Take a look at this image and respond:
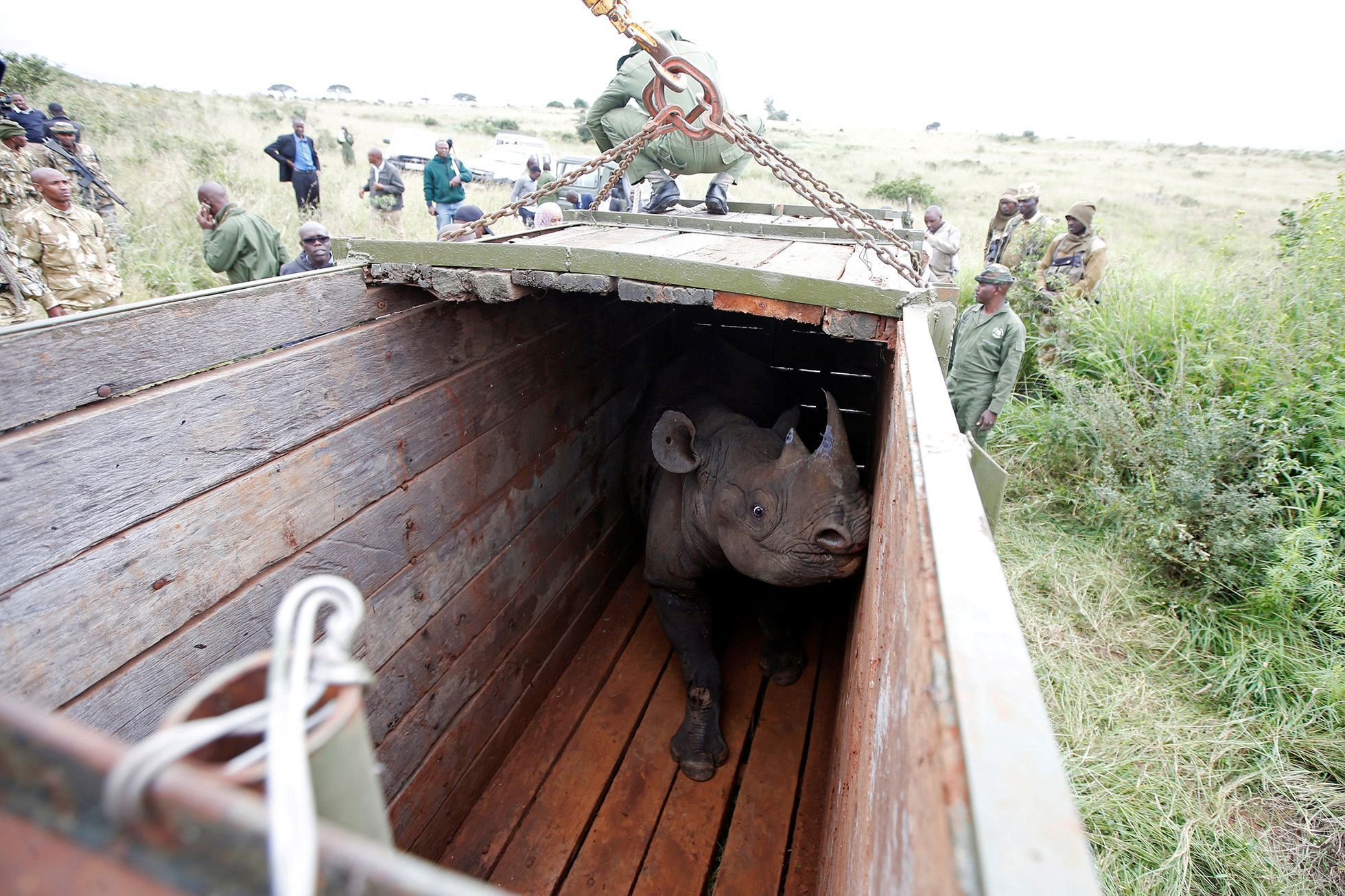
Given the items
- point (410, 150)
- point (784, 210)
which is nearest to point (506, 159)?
Answer: point (410, 150)

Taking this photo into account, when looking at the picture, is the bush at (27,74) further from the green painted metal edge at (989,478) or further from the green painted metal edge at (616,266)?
the green painted metal edge at (989,478)

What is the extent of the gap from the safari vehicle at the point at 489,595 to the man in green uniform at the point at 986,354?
219cm

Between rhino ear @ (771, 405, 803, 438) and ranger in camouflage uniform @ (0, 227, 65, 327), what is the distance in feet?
15.1

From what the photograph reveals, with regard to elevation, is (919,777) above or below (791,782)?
above

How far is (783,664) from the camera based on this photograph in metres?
4.08

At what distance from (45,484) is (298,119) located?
9878 millimetres

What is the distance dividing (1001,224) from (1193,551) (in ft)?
17.6

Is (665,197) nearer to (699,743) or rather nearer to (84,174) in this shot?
(699,743)

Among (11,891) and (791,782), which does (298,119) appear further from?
(11,891)

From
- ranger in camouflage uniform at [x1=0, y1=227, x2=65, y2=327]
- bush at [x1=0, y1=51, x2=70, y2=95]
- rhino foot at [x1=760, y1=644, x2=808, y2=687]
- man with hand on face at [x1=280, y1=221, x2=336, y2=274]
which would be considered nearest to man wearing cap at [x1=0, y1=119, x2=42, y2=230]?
ranger in camouflage uniform at [x1=0, y1=227, x2=65, y2=327]

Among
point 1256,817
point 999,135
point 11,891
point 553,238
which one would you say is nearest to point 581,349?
point 553,238

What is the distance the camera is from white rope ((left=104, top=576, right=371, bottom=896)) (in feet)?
1.29

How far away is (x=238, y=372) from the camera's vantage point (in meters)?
1.92

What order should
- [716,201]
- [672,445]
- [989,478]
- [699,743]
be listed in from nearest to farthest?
[989,478], [672,445], [699,743], [716,201]
